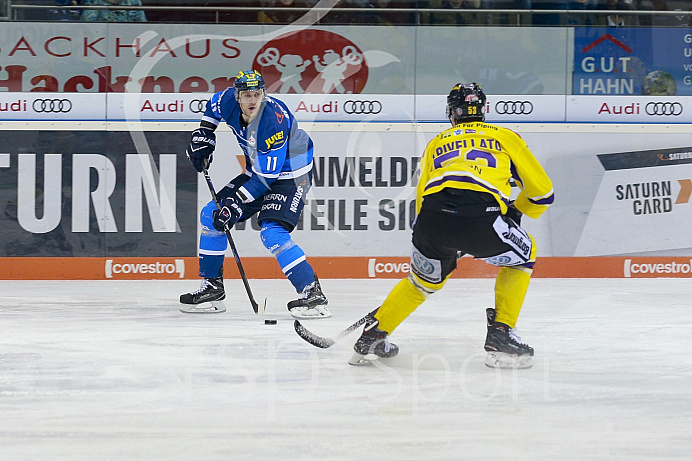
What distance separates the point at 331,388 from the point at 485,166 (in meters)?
1.03

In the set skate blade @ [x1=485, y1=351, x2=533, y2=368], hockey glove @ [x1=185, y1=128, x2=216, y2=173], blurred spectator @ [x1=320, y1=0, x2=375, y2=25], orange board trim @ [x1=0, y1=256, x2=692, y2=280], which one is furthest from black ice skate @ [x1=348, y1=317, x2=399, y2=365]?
blurred spectator @ [x1=320, y1=0, x2=375, y2=25]

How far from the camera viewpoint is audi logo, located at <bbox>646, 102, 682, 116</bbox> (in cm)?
672

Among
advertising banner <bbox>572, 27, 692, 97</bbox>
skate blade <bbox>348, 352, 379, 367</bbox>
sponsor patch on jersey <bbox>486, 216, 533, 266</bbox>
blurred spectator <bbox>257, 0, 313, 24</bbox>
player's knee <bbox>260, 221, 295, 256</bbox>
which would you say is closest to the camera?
sponsor patch on jersey <bbox>486, 216, 533, 266</bbox>

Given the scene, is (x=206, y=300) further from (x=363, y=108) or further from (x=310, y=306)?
(x=363, y=108)

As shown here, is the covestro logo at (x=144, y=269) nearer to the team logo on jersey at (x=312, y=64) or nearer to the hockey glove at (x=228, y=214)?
the team logo on jersey at (x=312, y=64)

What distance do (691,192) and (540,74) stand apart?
147 cm

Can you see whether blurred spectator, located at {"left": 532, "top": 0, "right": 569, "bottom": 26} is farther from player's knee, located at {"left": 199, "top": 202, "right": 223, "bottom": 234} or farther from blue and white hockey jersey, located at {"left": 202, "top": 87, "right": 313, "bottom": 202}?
player's knee, located at {"left": 199, "top": 202, "right": 223, "bottom": 234}

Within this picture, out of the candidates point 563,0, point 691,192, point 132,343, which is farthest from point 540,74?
point 132,343

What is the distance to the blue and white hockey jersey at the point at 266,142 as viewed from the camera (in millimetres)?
4605

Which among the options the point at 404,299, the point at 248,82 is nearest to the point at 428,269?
the point at 404,299

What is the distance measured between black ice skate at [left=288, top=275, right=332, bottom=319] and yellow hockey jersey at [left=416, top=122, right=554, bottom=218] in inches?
53.4

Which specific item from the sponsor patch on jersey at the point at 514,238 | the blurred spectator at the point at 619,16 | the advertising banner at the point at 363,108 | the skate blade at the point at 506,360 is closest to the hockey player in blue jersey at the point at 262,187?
the skate blade at the point at 506,360

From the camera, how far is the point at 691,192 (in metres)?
6.65

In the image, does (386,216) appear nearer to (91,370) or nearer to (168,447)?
(91,370)
